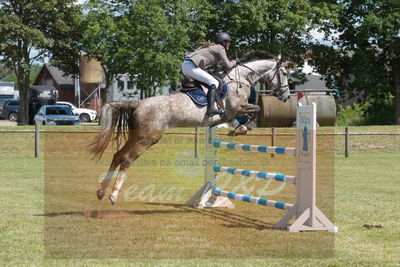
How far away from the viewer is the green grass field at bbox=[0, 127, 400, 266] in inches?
244

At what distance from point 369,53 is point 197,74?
95.2ft

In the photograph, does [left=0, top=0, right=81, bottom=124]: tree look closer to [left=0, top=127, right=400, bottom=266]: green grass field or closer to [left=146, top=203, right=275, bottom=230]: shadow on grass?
[left=0, top=127, right=400, bottom=266]: green grass field

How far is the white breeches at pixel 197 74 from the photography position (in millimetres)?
8781

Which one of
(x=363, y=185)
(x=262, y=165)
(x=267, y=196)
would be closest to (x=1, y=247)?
(x=267, y=196)

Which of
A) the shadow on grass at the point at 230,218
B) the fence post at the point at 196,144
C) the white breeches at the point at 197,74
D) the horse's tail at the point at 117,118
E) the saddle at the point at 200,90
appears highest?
the white breeches at the point at 197,74

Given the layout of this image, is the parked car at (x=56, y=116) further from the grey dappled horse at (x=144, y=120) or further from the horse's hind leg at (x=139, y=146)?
the horse's hind leg at (x=139, y=146)

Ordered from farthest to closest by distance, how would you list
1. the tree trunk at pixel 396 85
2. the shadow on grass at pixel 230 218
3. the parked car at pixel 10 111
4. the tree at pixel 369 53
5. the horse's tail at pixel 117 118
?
the parked car at pixel 10 111 → the tree trunk at pixel 396 85 → the tree at pixel 369 53 → the horse's tail at pixel 117 118 → the shadow on grass at pixel 230 218

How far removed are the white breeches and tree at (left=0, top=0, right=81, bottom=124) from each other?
25597 mm

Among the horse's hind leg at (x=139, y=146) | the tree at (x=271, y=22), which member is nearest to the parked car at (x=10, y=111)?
the tree at (x=271, y=22)

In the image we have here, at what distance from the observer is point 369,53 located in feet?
117

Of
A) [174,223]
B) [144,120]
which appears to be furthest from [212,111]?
[174,223]

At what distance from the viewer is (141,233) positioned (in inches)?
292

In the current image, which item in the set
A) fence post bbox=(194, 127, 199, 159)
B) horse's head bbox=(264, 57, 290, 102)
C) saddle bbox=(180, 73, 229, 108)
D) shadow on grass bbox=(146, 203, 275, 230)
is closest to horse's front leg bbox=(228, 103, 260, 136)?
saddle bbox=(180, 73, 229, 108)

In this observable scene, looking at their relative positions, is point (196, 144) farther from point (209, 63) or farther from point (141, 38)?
point (141, 38)
